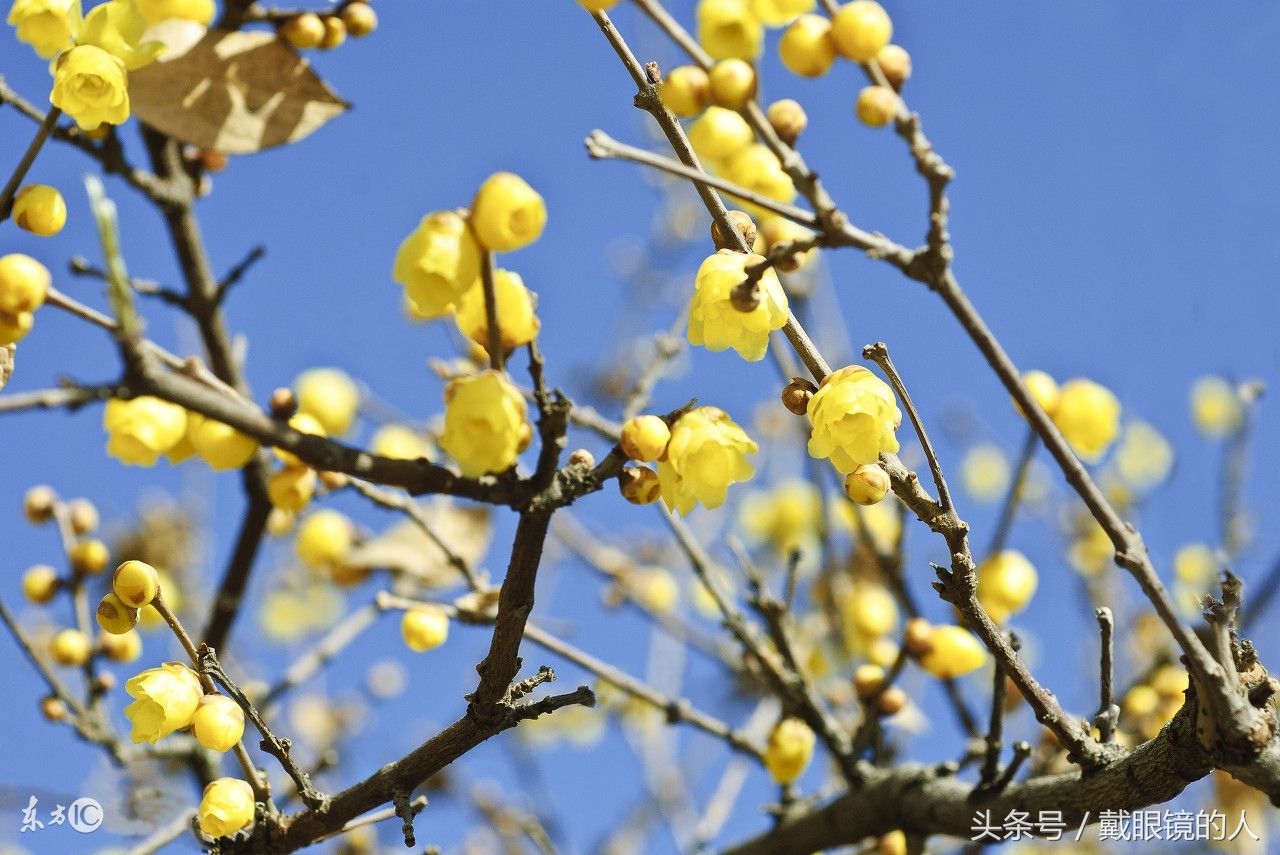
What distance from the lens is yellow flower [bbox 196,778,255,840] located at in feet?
4.90

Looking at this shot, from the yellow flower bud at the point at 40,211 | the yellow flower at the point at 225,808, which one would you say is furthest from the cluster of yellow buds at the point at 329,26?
the yellow flower at the point at 225,808

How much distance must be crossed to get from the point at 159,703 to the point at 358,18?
4.28 feet

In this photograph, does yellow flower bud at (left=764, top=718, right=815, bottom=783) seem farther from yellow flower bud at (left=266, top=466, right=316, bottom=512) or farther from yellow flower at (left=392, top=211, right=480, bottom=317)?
yellow flower at (left=392, top=211, right=480, bottom=317)

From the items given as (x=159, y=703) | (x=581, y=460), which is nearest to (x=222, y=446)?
(x=159, y=703)

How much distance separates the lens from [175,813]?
249cm

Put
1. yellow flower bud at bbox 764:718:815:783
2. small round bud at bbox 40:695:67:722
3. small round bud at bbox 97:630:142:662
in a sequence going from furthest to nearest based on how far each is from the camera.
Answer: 1. small round bud at bbox 97:630:142:662
2. small round bud at bbox 40:695:67:722
3. yellow flower bud at bbox 764:718:815:783

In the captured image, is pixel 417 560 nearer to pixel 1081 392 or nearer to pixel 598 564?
pixel 598 564

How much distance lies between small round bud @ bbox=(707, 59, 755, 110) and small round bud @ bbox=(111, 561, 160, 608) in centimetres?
92

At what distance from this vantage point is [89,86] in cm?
144

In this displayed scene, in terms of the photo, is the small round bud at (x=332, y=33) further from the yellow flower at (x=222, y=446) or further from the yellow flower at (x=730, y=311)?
the yellow flower at (x=730, y=311)

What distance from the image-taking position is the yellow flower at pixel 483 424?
118 cm

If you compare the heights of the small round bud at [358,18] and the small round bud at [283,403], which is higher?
the small round bud at [358,18]

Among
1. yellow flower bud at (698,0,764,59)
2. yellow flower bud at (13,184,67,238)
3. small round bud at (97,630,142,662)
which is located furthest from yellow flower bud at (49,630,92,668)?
yellow flower bud at (698,0,764,59)

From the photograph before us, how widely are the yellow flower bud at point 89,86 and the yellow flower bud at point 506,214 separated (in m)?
0.59
